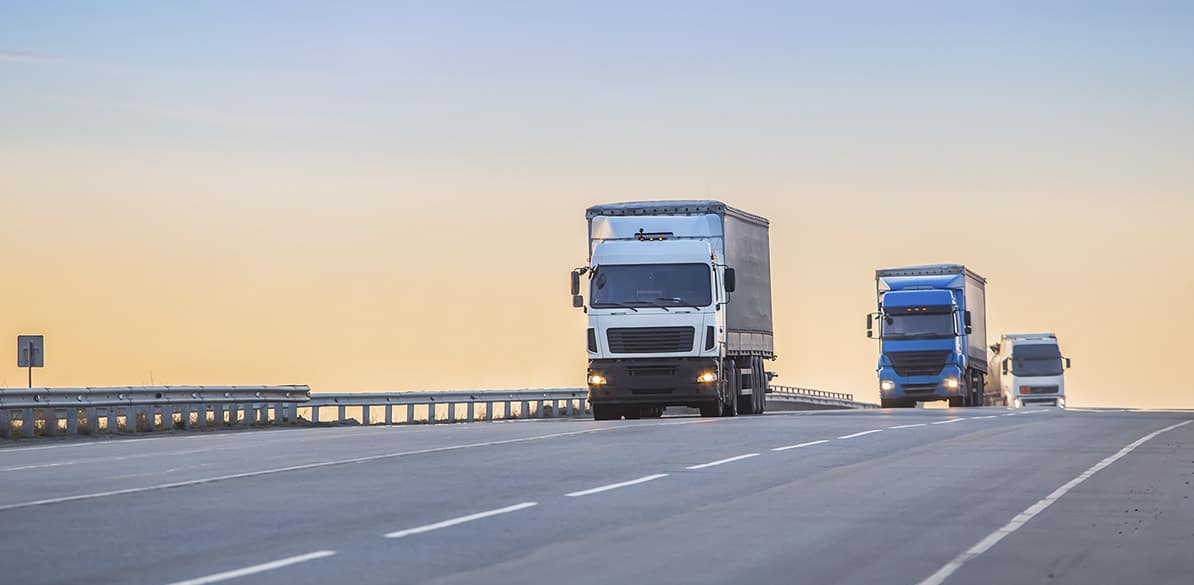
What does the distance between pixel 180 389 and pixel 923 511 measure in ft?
69.3

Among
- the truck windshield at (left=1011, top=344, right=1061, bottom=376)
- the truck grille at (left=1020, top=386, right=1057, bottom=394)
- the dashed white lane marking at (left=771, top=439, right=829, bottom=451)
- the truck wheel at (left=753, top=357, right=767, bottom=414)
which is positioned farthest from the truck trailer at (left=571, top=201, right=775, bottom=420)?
the truck windshield at (left=1011, top=344, right=1061, bottom=376)

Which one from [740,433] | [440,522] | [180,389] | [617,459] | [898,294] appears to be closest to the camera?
[440,522]

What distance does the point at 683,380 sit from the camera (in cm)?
3606

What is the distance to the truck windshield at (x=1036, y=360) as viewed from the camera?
226 ft

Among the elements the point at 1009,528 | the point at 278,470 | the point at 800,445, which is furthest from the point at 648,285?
the point at 1009,528

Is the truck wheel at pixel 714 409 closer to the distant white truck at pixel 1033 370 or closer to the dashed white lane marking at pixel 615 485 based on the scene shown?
the dashed white lane marking at pixel 615 485

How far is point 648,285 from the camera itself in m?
35.7

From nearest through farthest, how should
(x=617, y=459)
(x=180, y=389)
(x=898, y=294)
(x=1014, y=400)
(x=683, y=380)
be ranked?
(x=617, y=459)
(x=180, y=389)
(x=683, y=380)
(x=898, y=294)
(x=1014, y=400)

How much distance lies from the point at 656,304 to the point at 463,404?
8212mm

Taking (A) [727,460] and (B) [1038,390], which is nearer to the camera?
(A) [727,460]

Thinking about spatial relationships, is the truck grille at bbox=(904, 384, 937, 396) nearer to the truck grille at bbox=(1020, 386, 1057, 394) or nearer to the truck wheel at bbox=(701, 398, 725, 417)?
the truck grille at bbox=(1020, 386, 1057, 394)

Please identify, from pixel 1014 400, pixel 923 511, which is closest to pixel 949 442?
pixel 923 511

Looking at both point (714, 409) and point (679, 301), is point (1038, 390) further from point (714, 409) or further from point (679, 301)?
point (679, 301)

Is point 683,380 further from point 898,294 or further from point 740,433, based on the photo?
point 898,294
